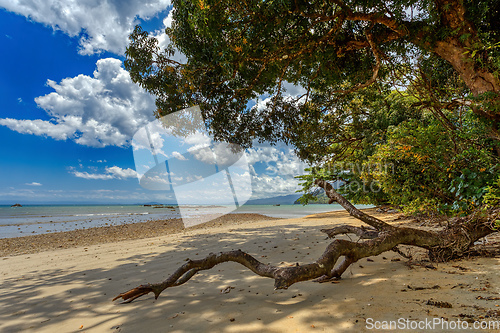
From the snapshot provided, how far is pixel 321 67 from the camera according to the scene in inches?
258

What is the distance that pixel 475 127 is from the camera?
4.72 metres

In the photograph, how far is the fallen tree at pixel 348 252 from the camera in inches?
85.5

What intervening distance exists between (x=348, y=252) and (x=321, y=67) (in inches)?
219

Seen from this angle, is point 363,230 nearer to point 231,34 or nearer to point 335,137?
point 231,34

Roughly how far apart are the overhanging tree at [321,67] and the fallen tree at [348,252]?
0.01 metres

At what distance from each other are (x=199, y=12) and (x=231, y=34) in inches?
40.3

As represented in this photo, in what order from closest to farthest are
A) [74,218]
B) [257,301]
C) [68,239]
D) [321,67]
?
[257,301] < [321,67] < [68,239] < [74,218]

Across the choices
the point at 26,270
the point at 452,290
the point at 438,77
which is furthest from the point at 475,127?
the point at 26,270

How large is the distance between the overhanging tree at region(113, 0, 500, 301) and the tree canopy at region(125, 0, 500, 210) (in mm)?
30

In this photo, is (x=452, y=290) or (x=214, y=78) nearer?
(x=452, y=290)

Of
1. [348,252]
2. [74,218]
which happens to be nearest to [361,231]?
[348,252]

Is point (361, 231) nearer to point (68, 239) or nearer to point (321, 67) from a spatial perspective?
point (321, 67)

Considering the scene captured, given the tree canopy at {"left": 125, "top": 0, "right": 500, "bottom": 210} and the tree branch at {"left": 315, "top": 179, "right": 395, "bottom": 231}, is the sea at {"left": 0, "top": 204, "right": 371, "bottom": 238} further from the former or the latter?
the tree branch at {"left": 315, "top": 179, "right": 395, "bottom": 231}

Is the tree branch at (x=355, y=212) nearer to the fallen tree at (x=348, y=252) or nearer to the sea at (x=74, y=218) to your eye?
the fallen tree at (x=348, y=252)
